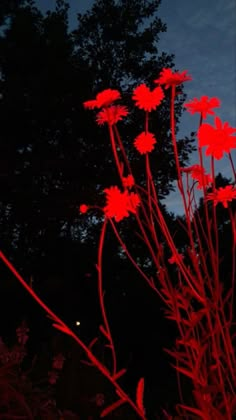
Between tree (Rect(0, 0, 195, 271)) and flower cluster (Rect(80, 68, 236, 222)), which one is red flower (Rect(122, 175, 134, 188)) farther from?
tree (Rect(0, 0, 195, 271))

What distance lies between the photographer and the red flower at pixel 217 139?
153 centimetres

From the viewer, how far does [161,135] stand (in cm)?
1041

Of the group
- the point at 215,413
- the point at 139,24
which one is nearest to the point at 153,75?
the point at 139,24

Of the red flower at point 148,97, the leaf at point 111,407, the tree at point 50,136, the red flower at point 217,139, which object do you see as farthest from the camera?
the tree at point 50,136

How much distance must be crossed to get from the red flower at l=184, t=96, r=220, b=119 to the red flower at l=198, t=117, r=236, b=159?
0.46ft

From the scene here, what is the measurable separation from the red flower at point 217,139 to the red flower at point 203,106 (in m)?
0.14

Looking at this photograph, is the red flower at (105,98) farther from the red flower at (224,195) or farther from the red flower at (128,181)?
the red flower at (224,195)

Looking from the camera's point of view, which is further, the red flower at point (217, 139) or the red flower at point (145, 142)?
the red flower at point (145, 142)

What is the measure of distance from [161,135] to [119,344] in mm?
4305

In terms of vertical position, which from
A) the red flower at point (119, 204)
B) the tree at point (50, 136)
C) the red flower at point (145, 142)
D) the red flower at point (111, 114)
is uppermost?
the tree at point (50, 136)

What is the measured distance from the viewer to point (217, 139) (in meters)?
1.55

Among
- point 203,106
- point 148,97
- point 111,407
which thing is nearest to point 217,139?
point 203,106

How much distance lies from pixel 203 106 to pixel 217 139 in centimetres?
20

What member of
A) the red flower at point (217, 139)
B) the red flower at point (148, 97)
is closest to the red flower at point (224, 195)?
the red flower at point (217, 139)
